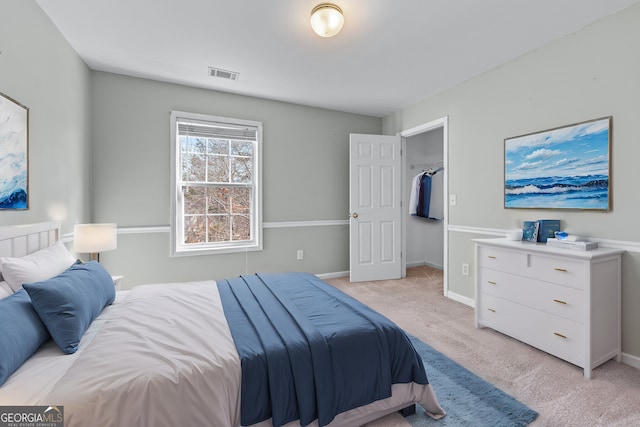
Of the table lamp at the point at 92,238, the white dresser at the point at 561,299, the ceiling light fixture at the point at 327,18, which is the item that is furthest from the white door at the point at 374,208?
the table lamp at the point at 92,238

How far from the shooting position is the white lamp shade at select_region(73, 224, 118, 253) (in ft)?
8.16

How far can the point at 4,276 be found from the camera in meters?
1.47

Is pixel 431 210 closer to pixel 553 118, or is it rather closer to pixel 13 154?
pixel 553 118

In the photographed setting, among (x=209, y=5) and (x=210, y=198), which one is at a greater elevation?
(x=209, y=5)

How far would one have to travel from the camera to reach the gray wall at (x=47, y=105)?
1832 millimetres

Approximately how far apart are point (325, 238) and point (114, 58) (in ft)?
10.7

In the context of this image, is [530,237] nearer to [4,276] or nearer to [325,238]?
[325,238]

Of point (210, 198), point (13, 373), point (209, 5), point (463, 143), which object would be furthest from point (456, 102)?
point (13, 373)

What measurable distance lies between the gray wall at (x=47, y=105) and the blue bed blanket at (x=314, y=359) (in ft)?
5.68

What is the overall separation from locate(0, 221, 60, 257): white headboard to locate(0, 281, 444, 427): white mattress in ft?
2.32

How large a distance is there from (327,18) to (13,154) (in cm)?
224

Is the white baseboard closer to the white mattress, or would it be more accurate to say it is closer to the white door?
the white mattress

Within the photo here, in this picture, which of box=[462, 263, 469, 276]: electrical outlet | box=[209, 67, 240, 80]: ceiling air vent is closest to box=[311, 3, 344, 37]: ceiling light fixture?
box=[209, 67, 240, 80]: ceiling air vent

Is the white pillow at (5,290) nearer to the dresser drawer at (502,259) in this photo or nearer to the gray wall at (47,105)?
the gray wall at (47,105)
